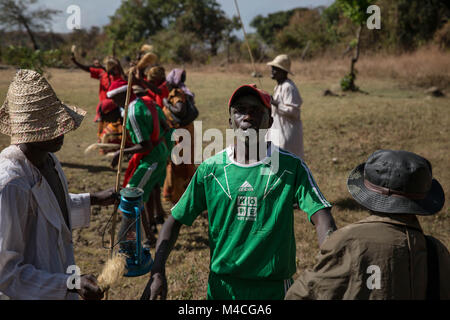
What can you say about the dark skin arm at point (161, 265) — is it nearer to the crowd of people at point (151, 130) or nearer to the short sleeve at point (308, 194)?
the short sleeve at point (308, 194)

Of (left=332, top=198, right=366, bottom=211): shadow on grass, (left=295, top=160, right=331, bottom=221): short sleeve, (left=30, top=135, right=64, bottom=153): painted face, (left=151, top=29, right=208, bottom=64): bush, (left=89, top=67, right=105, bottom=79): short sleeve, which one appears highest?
(left=151, top=29, right=208, bottom=64): bush

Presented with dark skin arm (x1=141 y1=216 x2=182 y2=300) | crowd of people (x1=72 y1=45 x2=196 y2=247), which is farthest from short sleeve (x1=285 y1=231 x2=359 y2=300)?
crowd of people (x1=72 y1=45 x2=196 y2=247)

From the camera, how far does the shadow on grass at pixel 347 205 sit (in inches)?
229

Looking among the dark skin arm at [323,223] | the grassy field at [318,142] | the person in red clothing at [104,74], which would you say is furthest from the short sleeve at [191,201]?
the person in red clothing at [104,74]

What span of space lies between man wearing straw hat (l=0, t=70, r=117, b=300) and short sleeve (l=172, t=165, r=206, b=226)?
0.55 metres

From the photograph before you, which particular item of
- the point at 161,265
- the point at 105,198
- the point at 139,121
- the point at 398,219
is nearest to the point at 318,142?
the point at 139,121

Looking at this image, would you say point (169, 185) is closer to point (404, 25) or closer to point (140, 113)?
point (140, 113)

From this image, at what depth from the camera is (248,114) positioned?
7.45ft

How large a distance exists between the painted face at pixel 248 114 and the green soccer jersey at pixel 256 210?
0.60 feet

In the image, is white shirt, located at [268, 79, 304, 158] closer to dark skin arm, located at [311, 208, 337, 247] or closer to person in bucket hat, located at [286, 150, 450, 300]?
dark skin arm, located at [311, 208, 337, 247]

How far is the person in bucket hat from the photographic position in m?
1.49

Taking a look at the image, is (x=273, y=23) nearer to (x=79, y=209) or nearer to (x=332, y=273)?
(x=79, y=209)

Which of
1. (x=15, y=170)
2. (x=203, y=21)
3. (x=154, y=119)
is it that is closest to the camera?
(x=15, y=170)

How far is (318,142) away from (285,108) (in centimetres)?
445
